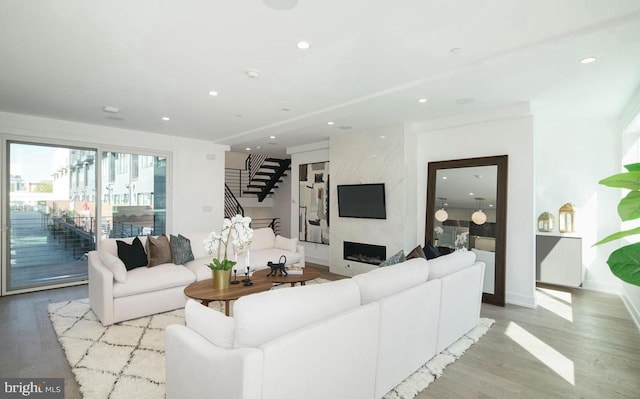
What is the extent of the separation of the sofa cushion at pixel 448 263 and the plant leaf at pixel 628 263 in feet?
6.28

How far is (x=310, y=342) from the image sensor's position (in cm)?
172

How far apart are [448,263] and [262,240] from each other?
3781 mm

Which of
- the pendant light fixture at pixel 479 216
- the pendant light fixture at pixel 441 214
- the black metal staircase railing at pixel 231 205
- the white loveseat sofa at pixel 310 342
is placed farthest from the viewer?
the black metal staircase railing at pixel 231 205

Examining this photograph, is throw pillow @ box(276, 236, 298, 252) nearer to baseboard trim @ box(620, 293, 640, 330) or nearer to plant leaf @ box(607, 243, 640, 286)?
baseboard trim @ box(620, 293, 640, 330)

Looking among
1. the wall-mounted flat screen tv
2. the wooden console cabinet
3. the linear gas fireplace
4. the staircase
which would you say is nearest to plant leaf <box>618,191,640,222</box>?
the wall-mounted flat screen tv

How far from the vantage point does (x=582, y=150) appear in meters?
5.48

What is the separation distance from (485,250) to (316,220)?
3696 millimetres

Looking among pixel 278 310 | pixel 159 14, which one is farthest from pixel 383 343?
pixel 159 14

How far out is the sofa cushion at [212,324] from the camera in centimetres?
167

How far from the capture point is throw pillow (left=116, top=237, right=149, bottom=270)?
13.9ft

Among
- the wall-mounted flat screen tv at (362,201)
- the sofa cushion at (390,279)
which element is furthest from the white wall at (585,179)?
the sofa cushion at (390,279)

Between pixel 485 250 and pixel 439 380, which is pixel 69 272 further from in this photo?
pixel 485 250

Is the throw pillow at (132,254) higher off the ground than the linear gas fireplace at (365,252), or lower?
higher

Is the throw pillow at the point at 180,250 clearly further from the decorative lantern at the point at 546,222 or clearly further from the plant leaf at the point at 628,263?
the decorative lantern at the point at 546,222
